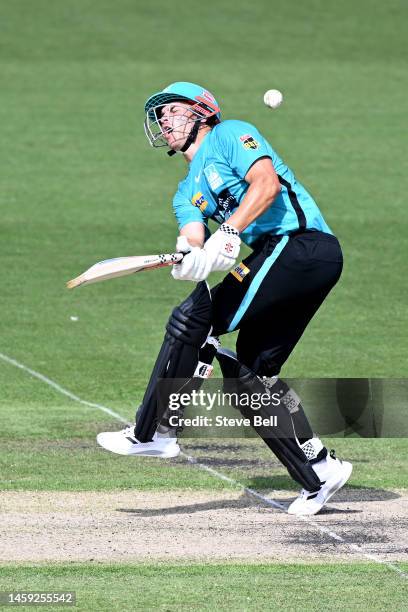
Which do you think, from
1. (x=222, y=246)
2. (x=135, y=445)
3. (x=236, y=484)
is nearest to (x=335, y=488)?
(x=236, y=484)

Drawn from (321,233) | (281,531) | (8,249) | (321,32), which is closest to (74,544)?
(281,531)

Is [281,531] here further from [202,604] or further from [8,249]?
[8,249]

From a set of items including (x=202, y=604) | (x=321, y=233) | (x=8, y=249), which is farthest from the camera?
(x=8, y=249)

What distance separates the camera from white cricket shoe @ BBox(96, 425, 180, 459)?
7242 mm

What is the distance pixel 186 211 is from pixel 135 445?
126 cm

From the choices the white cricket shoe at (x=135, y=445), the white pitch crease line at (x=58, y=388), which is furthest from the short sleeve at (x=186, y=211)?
the white pitch crease line at (x=58, y=388)

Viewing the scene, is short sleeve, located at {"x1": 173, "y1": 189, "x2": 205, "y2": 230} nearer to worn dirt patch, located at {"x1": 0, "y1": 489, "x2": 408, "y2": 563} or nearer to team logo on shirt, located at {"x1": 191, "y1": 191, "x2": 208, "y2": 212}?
team logo on shirt, located at {"x1": 191, "y1": 191, "x2": 208, "y2": 212}

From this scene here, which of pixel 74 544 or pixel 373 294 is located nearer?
pixel 74 544

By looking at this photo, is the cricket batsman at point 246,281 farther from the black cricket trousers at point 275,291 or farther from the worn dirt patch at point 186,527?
the worn dirt patch at point 186,527

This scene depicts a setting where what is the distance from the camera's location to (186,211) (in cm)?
740

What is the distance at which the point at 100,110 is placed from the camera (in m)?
23.2

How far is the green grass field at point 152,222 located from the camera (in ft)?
20.3

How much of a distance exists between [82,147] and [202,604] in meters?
16.1

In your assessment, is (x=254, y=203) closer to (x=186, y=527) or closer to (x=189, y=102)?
(x=189, y=102)
